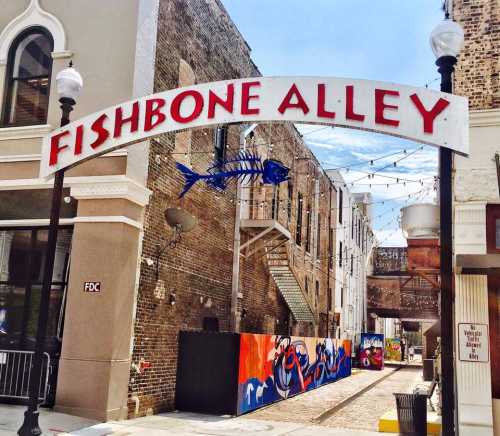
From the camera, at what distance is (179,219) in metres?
13.1

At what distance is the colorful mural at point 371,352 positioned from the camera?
34.0 m

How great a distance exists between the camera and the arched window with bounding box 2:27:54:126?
1299 centimetres

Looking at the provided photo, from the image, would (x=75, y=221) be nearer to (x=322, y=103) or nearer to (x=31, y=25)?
(x=31, y=25)

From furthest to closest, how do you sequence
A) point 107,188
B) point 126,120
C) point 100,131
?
1. point 107,188
2. point 100,131
3. point 126,120

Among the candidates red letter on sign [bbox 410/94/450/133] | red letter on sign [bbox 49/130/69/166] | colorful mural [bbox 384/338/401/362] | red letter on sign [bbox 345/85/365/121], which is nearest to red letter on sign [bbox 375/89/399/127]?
red letter on sign [bbox 345/85/365/121]

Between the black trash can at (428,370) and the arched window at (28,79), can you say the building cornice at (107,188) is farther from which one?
the black trash can at (428,370)

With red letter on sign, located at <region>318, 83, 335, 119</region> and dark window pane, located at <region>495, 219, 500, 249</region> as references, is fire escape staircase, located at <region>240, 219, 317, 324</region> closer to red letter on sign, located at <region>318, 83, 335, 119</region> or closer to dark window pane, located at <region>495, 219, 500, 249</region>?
dark window pane, located at <region>495, 219, 500, 249</region>

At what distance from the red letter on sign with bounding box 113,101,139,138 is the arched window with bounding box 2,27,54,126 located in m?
4.57

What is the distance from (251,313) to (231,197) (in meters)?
3.98

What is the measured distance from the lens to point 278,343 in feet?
53.3

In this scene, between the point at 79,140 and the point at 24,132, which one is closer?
the point at 79,140

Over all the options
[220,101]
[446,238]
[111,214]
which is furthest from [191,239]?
[446,238]

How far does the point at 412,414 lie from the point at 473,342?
1.87 metres

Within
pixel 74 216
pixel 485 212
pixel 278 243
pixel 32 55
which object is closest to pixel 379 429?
pixel 485 212
